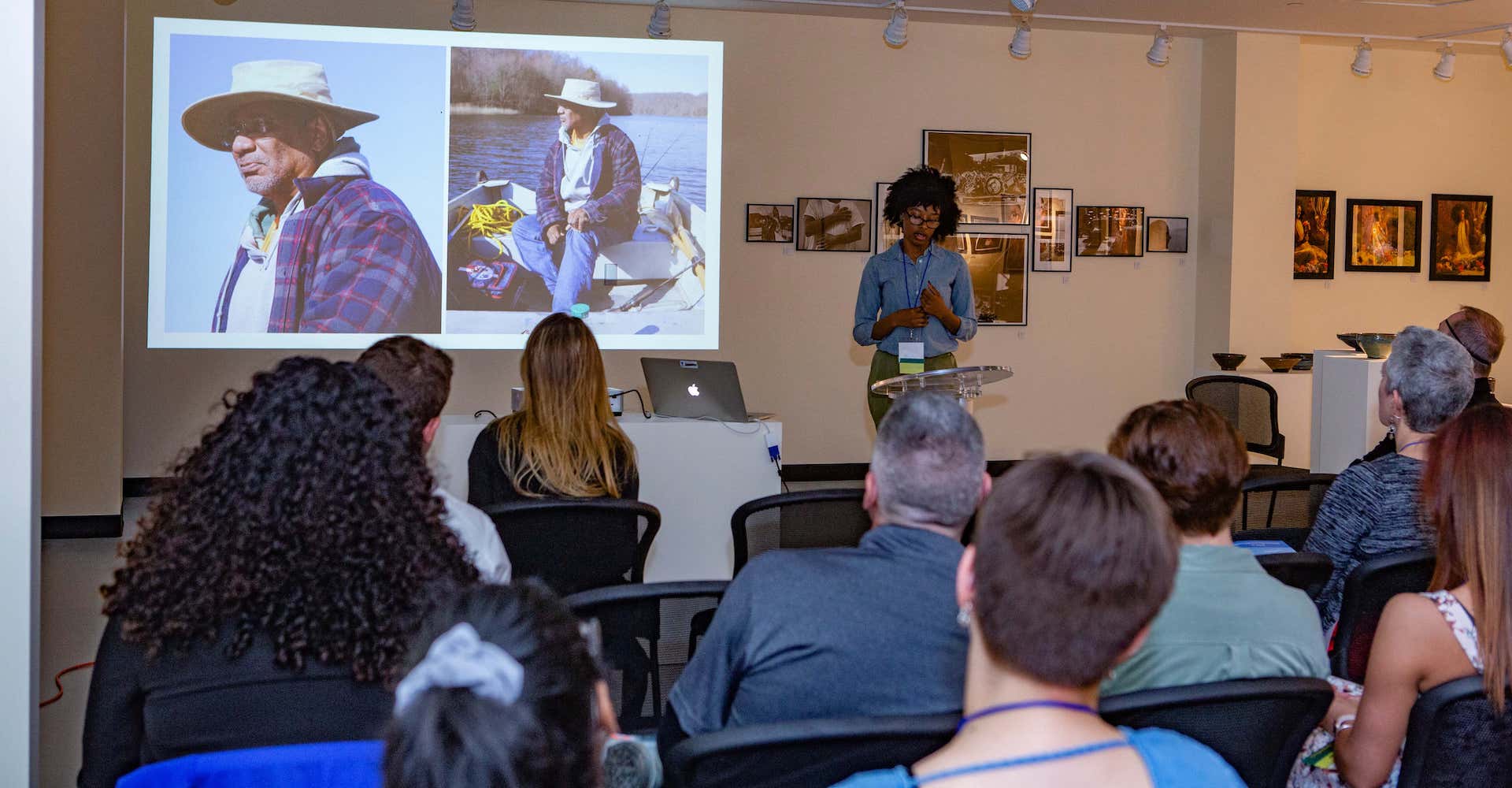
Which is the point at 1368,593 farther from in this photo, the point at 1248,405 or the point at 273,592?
the point at 1248,405

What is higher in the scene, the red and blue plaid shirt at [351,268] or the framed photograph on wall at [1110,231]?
the framed photograph on wall at [1110,231]

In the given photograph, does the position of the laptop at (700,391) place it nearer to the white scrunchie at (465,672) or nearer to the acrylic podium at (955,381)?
the acrylic podium at (955,381)

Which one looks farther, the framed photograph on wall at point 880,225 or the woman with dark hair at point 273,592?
the framed photograph on wall at point 880,225

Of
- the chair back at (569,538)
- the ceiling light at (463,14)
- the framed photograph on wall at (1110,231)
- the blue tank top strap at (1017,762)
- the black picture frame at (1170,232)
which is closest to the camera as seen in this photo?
the blue tank top strap at (1017,762)

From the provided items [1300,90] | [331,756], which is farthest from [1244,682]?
[1300,90]

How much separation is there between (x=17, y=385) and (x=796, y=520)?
1.52m

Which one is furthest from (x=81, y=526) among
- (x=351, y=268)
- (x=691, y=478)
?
(x=691, y=478)

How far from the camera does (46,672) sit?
371 cm

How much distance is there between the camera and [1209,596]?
64.4 inches

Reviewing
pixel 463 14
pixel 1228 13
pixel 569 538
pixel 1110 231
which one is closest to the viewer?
pixel 569 538

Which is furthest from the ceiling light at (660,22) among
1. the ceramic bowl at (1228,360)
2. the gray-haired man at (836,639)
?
the gray-haired man at (836,639)

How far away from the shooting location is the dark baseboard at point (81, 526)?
5.73 metres

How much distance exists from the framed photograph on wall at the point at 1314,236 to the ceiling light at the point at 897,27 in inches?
124

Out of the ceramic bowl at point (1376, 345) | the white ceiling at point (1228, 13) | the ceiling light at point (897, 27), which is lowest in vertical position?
the ceramic bowl at point (1376, 345)
